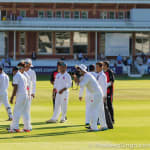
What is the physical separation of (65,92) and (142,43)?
136 ft

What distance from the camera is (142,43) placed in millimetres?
55281

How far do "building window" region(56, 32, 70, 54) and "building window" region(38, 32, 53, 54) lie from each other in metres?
0.89

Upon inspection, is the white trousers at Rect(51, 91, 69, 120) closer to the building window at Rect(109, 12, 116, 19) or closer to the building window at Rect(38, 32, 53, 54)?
the building window at Rect(38, 32, 53, 54)

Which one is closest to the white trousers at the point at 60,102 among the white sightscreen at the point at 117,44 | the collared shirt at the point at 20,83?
the collared shirt at the point at 20,83

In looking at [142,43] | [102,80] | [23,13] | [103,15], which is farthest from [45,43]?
[102,80]

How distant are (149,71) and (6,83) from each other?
34.7 meters

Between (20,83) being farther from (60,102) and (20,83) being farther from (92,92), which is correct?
(60,102)

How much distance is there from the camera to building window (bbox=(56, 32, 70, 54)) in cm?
5381

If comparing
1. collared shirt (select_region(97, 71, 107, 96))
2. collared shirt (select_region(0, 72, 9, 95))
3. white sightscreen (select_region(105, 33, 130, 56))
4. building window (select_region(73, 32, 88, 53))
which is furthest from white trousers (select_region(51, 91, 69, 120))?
white sightscreen (select_region(105, 33, 130, 56))

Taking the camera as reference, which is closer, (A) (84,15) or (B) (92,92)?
(B) (92,92)

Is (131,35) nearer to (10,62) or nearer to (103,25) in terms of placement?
(103,25)

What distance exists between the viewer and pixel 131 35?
54.9 metres

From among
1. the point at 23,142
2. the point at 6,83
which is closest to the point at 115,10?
the point at 6,83

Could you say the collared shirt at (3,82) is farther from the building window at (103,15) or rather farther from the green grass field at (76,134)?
the building window at (103,15)
